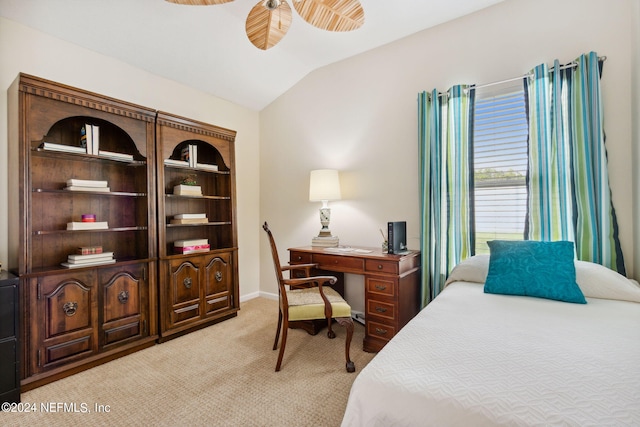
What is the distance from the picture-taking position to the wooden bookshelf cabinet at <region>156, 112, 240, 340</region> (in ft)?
8.99

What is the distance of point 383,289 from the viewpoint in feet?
8.02

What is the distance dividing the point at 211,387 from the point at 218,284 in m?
1.31

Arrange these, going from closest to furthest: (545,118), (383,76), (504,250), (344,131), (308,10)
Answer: (308,10)
(504,250)
(545,118)
(383,76)
(344,131)

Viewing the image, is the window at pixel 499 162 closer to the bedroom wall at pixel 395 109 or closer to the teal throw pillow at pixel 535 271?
the bedroom wall at pixel 395 109

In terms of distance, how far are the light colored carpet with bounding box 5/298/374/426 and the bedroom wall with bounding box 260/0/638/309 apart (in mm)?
1205

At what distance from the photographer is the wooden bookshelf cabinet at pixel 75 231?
78.8 inches

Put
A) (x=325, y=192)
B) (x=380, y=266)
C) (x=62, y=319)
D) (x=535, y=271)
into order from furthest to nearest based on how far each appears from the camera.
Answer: (x=325, y=192) < (x=380, y=266) < (x=62, y=319) < (x=535, y=271)

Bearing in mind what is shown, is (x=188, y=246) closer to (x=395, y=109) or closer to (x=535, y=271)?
(x=395, y=109)

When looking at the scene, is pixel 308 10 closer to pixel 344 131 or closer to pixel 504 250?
pixel 344 131

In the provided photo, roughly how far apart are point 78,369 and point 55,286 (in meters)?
0.64

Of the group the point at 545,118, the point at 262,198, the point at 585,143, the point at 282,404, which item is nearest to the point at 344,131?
the point at 262,198

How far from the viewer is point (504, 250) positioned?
2096mm

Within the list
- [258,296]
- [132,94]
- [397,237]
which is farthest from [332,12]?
[258,296]

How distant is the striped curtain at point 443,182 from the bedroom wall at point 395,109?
18 centimetres
